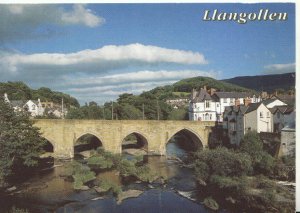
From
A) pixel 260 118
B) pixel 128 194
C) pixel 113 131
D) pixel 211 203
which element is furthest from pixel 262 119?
pixel 128 194

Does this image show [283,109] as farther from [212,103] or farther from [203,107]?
[203,107]

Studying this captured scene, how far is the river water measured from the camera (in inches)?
671

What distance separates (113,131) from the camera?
2931 centimetres

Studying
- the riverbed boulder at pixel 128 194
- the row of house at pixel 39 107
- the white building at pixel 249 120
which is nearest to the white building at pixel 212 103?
the white building at pixel 249 120

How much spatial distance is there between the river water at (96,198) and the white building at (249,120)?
561 centimetres

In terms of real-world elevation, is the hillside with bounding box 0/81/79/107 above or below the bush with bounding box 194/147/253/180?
above

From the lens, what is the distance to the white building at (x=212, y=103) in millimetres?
37781

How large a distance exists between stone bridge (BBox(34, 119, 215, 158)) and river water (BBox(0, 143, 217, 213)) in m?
5.15

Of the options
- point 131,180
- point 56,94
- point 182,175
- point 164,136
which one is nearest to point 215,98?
point 164,136

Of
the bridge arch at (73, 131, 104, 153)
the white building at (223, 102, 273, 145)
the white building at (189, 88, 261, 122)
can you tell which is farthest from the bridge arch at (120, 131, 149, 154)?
the white building at (189, 88, 261, 122)

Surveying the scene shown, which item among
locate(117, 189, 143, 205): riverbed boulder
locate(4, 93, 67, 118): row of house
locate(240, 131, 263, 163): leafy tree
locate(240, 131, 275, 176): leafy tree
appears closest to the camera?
locate(117, 189, 143, 205): riverbed boulder

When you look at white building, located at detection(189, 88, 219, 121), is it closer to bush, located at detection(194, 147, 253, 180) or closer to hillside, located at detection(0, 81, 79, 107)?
hillside, located at detection(0, 81, 79, 107)

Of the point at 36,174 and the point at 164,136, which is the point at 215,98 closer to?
the point at 164,136

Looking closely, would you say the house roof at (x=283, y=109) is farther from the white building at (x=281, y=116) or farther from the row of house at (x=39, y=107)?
the row of house at (x=39, y=107)
